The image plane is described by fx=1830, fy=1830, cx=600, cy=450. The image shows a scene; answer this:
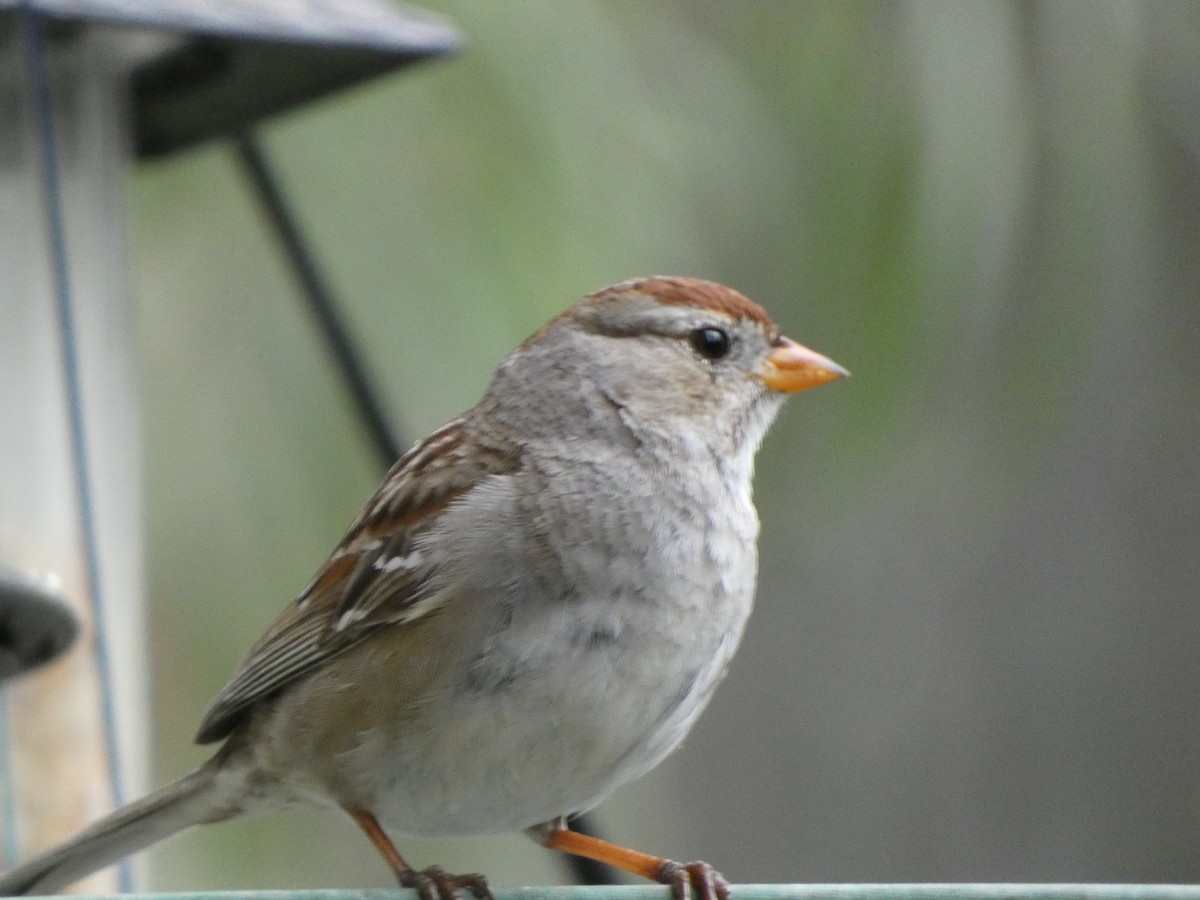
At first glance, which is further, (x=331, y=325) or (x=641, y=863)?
(x=331, y=325)

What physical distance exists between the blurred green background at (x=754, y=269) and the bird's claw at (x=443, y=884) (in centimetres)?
92

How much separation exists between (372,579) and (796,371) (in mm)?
614

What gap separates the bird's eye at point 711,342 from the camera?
242 centimetres

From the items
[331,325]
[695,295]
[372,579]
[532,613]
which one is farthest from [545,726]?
[331,325]

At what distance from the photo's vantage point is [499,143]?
10.9 feet

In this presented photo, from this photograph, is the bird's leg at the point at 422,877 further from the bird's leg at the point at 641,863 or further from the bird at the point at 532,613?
the bird's leg at the point at 641,863

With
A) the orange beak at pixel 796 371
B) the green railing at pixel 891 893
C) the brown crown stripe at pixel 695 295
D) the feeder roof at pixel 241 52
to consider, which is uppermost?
the feeder roof at pixel 241 52

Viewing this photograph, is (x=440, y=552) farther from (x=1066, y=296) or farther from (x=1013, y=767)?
(x=1013, y=767)

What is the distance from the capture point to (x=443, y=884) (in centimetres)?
206

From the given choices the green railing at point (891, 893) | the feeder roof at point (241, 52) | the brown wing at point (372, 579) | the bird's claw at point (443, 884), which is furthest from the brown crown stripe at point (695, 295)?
the green railing at point (891, 893)

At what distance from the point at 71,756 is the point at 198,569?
1.18 meters

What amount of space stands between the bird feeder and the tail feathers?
109 millimetres

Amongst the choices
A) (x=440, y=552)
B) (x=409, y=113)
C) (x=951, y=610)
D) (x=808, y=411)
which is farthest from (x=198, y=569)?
(x=951, y=610)

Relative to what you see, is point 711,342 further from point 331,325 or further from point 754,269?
point 754,269
